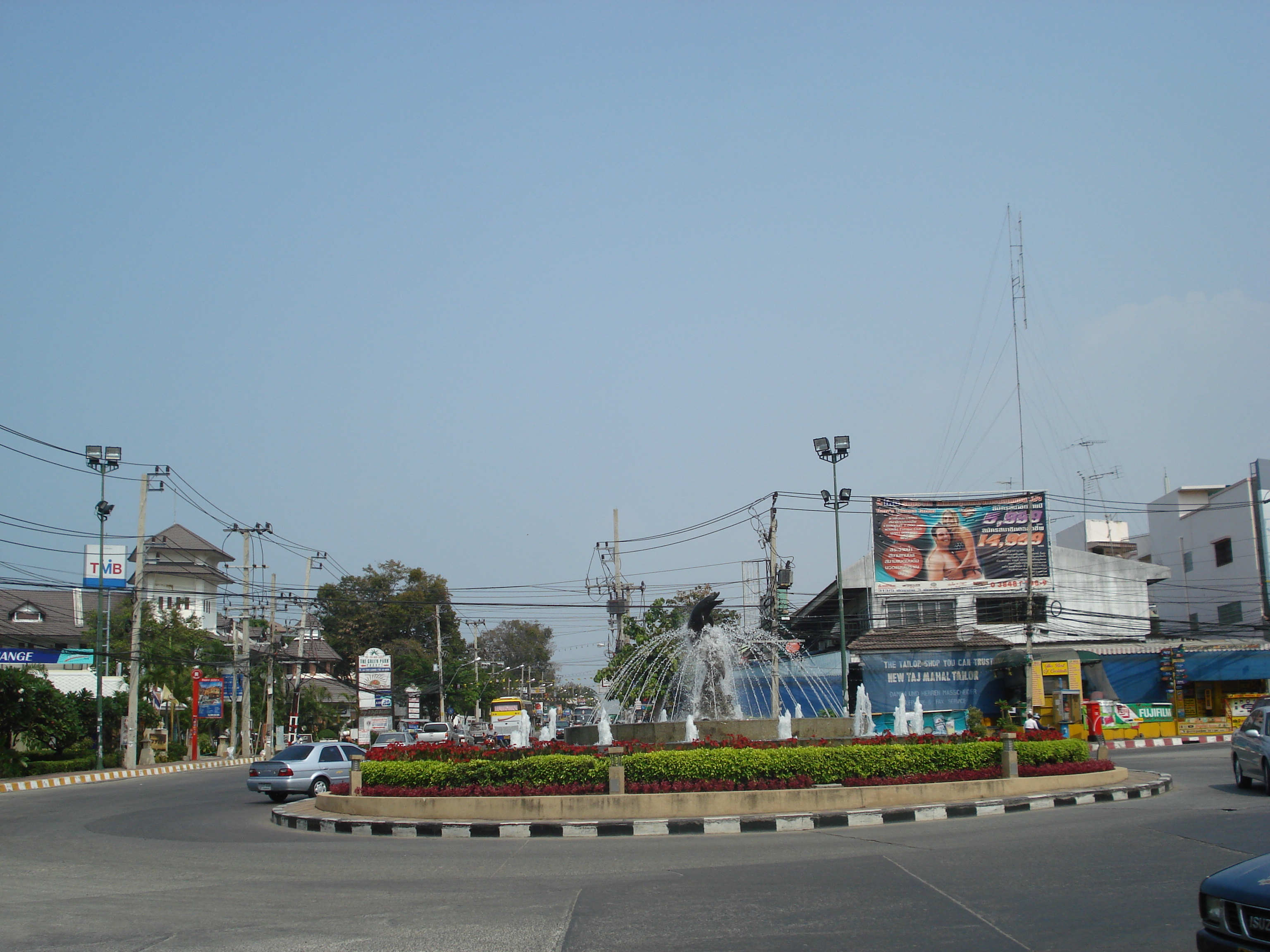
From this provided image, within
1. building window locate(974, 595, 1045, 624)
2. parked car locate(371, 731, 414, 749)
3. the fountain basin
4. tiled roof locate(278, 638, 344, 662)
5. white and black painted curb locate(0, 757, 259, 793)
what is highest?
building window locate(974, 595, 1045, 624)

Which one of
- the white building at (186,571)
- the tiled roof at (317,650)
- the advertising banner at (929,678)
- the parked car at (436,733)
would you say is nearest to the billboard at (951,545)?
the advertising banner at (929,678)

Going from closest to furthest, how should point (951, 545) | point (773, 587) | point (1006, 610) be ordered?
point (773, 587) → point (951, 545) → point (1006, 610)

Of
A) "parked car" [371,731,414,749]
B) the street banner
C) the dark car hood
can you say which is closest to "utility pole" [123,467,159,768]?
the street banner

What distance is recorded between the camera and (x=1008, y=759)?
18.8 metres

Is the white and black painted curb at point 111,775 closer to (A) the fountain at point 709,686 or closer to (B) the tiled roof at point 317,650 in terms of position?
(A) the fountain at point 709,686

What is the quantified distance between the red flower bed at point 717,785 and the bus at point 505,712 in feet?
133

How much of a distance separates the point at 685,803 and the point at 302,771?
1325cm

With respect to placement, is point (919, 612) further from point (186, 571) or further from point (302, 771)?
point (186, 571)

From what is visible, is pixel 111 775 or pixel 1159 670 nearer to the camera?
pixel 111 775

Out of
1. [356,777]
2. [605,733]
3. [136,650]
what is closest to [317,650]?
[136,650]

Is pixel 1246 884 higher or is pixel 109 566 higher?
pixel 109 566

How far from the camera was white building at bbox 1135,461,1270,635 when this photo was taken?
50.9m

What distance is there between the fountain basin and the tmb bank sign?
29398 millimetres

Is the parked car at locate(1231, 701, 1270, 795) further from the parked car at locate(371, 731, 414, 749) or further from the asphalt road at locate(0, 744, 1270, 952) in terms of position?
the parked car at locate(371, 731, 414, 749)
